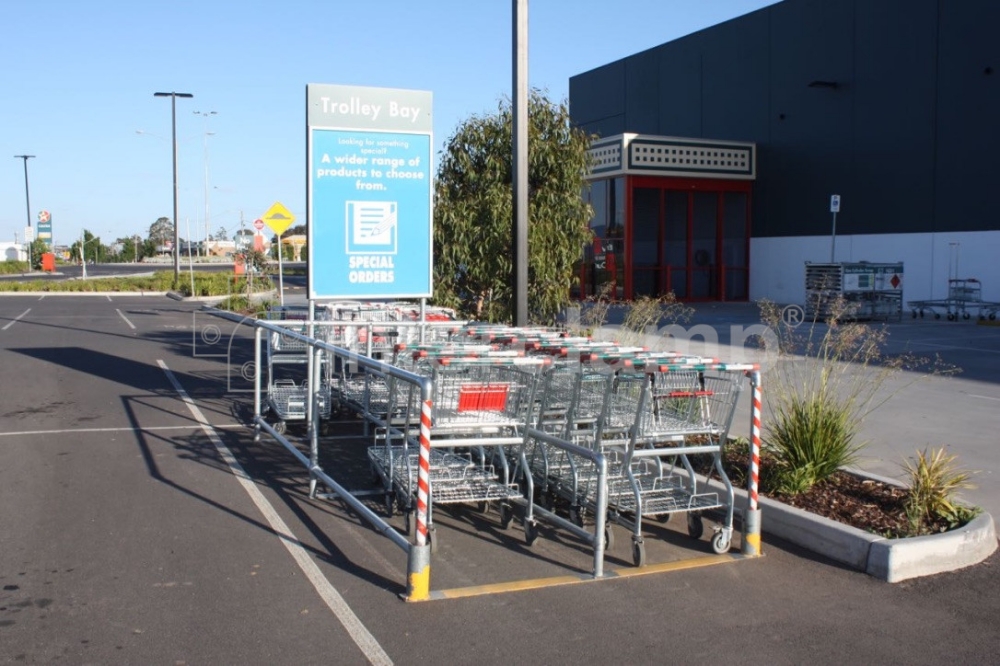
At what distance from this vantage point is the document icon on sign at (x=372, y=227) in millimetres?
10461

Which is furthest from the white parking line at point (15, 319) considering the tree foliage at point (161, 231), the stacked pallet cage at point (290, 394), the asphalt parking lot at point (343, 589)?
the tree foliage at point (161, 231)

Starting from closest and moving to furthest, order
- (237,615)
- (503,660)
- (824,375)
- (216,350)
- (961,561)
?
(503,660), (237,615), (961,561), (824,375), (216,350)

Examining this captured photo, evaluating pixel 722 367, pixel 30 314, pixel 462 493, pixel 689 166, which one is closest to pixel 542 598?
pixel 462 493

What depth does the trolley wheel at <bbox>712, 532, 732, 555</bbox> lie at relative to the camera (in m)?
6.66

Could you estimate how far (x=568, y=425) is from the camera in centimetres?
745

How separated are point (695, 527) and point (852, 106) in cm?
2583

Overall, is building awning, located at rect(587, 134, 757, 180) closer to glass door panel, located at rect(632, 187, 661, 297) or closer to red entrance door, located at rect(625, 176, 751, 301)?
red entrance door, located at rect(625, 176, 751, 301)

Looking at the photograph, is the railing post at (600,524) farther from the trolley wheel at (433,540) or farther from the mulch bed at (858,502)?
the mulch bed at (858,502)

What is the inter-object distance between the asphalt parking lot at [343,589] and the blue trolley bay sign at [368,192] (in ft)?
6.59

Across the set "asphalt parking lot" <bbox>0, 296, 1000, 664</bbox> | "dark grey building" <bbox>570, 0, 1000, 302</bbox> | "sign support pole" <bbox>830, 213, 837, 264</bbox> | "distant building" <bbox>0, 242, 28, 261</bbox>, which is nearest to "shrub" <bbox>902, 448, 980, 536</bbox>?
"asphalt parking lot" <bbox>0, 296, 1000, 664</bbox>

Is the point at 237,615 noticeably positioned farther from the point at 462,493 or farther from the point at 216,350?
the point at 216,350

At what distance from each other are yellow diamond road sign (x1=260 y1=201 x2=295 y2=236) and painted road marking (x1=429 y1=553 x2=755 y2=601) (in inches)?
827

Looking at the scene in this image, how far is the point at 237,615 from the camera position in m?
5.41

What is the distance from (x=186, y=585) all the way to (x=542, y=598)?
2.17m
